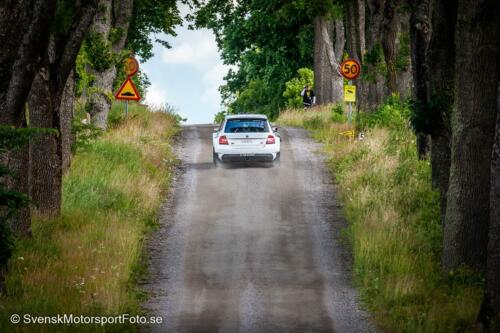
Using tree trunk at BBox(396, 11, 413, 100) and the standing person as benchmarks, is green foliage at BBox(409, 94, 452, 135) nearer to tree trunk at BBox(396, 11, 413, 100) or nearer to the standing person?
tree trunk at BBox(396, 11, 413, 100)

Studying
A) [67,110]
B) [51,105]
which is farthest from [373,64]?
[51,105]

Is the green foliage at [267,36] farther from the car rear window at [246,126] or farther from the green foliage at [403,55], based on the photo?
the car rear window at [246,126]

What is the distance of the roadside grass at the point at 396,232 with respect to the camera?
553 inches

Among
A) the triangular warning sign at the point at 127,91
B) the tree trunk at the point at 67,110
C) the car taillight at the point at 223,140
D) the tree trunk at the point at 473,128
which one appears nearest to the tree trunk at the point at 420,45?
the tree trunk at the point at 473,128

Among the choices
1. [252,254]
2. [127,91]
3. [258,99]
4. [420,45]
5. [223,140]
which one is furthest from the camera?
[258,99]

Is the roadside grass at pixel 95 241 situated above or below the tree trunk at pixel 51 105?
below

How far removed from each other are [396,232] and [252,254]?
2.74 m

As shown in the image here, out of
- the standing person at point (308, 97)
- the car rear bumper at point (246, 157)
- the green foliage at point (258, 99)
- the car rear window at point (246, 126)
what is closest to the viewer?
the car rear bumper at point (246, 157)

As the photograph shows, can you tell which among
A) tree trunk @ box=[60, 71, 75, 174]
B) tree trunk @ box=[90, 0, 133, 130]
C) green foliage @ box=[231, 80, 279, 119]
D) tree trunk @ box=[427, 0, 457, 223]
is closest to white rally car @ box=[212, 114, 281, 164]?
tree trunk @ box=[90, 0, 133, 130]

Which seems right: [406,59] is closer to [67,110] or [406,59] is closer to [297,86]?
[67,110]

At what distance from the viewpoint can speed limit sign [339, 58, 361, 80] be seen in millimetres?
30922

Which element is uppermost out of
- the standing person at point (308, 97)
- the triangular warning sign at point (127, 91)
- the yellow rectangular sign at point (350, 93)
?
the triangular warning sign at point (127, 91)

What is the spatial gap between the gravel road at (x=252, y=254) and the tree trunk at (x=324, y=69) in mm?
15666

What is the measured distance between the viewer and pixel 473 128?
15.3m
